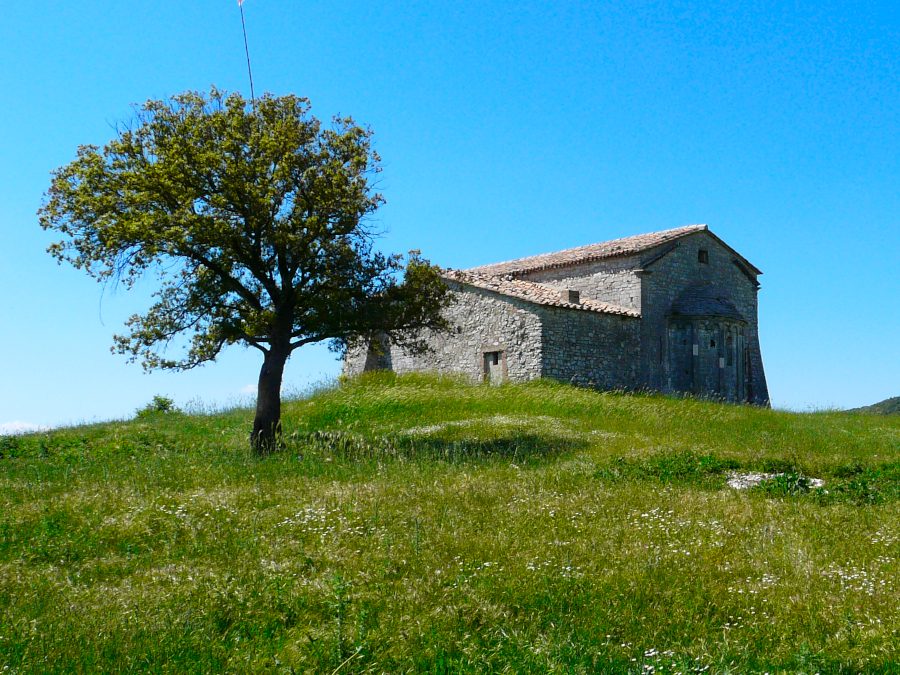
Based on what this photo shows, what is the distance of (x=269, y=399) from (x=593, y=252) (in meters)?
21.7

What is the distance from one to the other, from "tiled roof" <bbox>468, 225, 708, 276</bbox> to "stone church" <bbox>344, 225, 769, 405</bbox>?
0.08 metres

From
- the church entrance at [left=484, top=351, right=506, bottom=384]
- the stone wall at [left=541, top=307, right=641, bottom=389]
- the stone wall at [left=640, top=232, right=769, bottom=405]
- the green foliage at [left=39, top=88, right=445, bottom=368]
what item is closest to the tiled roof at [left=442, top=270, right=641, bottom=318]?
the stone wall at [left=541, top=307, right=641, bottom=389]

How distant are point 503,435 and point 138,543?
38.8 ft

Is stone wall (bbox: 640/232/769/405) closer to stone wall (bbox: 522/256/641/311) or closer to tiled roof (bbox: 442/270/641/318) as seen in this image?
stone wall (bbox: 522/256/641/311)

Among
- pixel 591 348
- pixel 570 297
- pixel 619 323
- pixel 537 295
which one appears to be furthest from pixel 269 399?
pixel 619 323

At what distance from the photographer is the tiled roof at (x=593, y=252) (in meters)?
35.2

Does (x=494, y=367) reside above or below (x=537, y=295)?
below

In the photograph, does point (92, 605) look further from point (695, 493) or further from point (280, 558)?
point (695, 493)

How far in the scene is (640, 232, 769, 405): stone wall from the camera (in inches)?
1346

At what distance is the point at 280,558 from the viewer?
8.65 m

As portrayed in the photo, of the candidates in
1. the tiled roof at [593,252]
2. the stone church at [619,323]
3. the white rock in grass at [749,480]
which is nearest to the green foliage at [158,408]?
the stone church at [619,323]

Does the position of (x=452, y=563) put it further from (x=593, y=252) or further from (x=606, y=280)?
(x=593, y=252)

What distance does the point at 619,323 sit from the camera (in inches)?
1305

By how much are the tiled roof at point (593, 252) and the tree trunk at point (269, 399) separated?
793 inches
